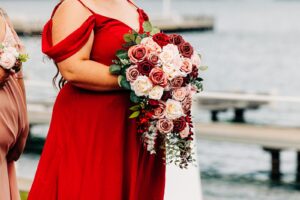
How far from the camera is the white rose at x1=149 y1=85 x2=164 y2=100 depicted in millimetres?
3863

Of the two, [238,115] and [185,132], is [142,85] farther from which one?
[238,115]

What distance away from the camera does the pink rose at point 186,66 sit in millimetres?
3918

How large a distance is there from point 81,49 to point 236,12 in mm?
159106

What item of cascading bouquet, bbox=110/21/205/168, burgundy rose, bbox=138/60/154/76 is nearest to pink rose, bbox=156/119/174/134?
A: cascading bouquet, bbox=110/21/205/168

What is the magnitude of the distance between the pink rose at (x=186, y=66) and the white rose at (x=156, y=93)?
5.4 inches

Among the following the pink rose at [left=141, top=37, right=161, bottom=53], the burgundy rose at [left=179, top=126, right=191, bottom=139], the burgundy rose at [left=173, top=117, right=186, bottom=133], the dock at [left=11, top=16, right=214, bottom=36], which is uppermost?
the dock at [left=11, top=16, right=214, bottom=36]

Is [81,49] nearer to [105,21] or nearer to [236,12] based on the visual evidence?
[105,21]

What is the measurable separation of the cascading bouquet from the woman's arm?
53mm

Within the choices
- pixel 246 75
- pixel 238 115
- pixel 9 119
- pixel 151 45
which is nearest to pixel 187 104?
pixel 151 45

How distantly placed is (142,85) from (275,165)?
1001 centimetres

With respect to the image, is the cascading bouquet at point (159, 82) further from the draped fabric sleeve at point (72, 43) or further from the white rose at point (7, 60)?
the white rose at point (7, 60)

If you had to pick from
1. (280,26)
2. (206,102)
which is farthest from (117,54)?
(280,26)

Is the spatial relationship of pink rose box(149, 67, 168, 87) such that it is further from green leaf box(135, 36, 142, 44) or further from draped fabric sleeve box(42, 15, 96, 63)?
draped fabric sleeve box(42, 15, 96, 63)

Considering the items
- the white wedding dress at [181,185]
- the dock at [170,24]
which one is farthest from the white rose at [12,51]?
the dock at [170,24]
